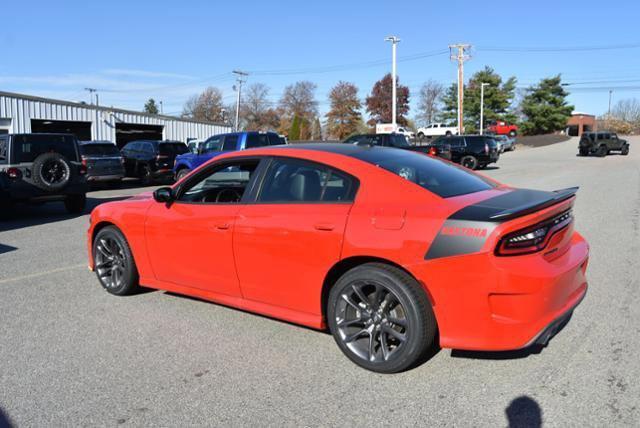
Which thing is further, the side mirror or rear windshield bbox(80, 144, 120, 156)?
rear windshield bbox(80, 144, 120, 156)

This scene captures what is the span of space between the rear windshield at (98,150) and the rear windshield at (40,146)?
698 centimetres

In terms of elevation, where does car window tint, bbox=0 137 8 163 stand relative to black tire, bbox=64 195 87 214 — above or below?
above

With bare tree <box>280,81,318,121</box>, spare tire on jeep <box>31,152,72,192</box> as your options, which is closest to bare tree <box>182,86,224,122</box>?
bare tree <box>280,81,318,121</box>

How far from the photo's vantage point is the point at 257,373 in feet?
12.3

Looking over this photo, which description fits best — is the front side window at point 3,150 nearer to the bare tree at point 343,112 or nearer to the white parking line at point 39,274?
the white parking line at point 39,274

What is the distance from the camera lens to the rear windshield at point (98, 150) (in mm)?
18750

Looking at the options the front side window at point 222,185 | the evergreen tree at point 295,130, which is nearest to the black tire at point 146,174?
the front side window at point 222,185

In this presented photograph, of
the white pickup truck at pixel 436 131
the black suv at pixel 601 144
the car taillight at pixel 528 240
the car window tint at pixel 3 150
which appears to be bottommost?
the car taillight at pixel 528 240

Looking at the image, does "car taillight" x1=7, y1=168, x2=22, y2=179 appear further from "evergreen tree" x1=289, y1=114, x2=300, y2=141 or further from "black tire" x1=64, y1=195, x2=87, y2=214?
"evergreen tree" x1=289, y1=114, x2=300, y2=141

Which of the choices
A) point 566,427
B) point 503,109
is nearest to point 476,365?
point 566,427

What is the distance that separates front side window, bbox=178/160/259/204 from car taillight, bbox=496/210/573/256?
214 centimetres

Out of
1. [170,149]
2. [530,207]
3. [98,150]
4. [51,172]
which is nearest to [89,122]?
[170,149]

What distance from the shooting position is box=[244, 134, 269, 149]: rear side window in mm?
17969

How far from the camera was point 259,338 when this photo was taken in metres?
4.34
